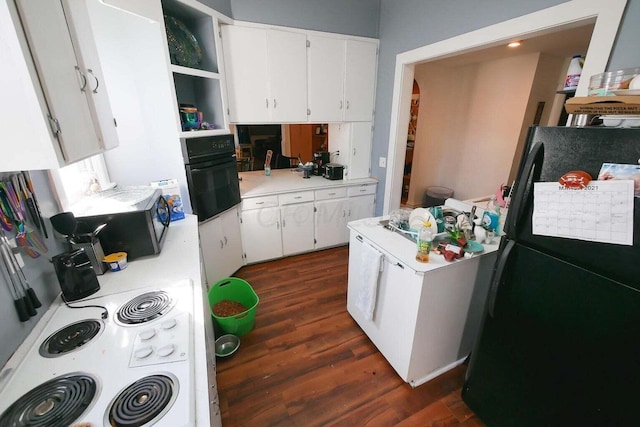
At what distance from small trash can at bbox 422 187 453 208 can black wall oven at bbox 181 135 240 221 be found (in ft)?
11.0

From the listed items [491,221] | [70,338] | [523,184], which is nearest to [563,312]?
[523,184]

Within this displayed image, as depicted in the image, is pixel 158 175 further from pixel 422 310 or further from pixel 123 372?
pixel 422 310

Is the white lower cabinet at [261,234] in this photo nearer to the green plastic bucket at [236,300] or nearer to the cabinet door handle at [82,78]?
the green plastic bucket at [236,300]

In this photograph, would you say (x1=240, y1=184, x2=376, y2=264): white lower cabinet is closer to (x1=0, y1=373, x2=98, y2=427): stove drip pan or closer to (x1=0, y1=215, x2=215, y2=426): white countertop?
(x1=0, y1=215, x2=215, y2=426): white countertop

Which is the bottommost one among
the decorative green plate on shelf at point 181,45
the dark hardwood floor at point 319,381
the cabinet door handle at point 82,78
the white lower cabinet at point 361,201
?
the dark hardwood floor at point 319,381

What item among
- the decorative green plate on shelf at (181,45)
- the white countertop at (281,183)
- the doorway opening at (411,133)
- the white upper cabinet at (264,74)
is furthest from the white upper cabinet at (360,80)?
the decorative green plate on shelf at (181,45)

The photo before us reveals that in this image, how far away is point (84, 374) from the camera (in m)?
0.79

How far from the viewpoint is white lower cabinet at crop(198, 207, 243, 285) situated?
229 cm

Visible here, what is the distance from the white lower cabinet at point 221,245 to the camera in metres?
2.29

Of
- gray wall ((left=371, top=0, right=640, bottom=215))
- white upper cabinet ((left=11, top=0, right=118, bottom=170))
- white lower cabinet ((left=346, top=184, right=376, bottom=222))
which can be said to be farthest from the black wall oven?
gray wall ((left=371, top=0, right=640, bottom=215))

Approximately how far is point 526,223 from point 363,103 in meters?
2.37

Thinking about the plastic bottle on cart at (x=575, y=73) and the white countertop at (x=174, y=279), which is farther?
the plastic bottle on cart at (x=575, y=73)

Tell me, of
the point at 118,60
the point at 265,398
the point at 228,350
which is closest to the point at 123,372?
the point at 265,398

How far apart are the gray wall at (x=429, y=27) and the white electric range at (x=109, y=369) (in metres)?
2.29
